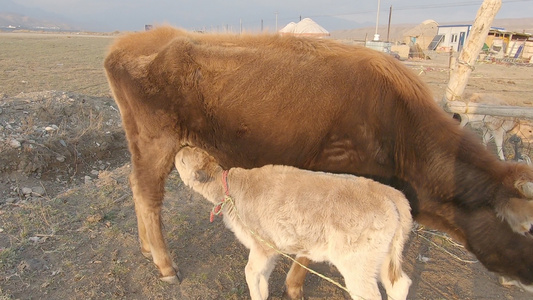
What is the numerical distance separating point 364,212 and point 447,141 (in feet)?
4.24

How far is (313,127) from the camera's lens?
363 centimetres

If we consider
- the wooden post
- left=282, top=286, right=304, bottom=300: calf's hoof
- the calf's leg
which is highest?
the wooden post

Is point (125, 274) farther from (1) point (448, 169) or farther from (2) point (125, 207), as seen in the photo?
(1) point (448, 169)

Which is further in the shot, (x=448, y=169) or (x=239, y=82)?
(x=239, y=82)

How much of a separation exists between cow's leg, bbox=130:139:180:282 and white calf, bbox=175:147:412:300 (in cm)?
50

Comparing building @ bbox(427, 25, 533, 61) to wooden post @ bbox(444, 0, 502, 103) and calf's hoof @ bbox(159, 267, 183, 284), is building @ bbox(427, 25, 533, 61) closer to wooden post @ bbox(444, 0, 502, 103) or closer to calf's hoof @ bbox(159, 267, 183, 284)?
wooden post @ bbox(444, 0, 502, 103)

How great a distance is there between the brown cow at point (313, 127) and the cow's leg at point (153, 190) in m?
0.01

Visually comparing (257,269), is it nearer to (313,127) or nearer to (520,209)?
(313,127)

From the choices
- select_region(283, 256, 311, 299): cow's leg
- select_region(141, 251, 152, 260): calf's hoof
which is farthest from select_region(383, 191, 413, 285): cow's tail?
select_region(141, 251, 152, 260): calf's hoof

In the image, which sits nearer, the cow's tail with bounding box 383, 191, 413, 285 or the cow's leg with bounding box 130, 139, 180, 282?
the cow's tail with bounding box 383, 191, 413, 285

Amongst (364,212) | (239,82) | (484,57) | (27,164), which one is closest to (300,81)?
(239,82)

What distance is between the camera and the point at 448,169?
11.3 feet

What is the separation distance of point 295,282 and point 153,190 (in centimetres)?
187

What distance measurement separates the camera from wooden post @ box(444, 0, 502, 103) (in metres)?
4.65
